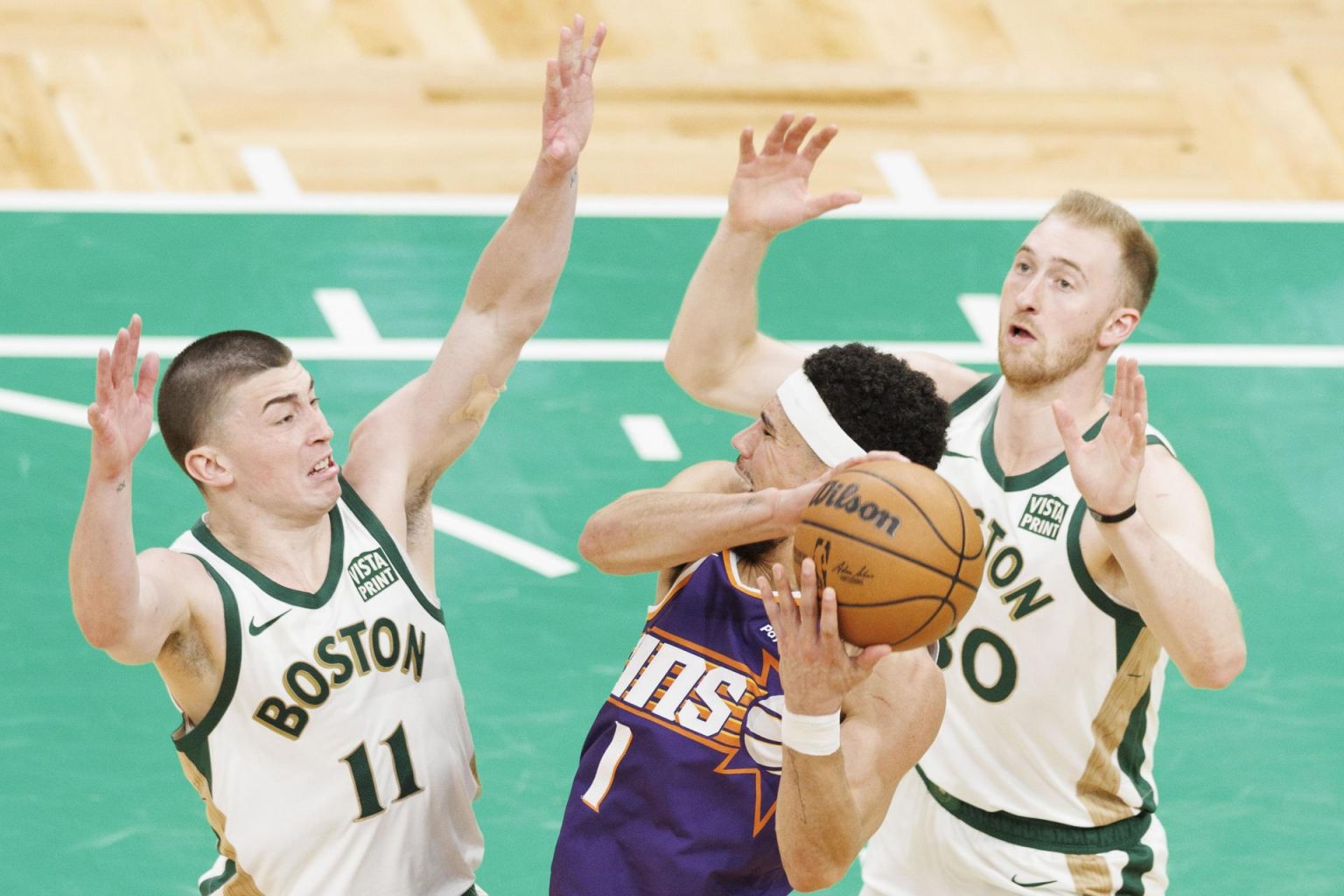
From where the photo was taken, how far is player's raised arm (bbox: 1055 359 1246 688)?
229 inches

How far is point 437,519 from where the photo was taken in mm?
9727

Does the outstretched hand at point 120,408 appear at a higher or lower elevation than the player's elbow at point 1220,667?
higher

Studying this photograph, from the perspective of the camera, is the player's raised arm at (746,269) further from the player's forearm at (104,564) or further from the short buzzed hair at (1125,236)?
the player's forearm at (104,564)

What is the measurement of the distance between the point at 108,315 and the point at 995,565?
19.4ft

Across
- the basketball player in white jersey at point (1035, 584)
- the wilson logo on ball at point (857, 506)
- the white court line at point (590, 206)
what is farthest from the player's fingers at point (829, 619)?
the white court line at point (590, 206)

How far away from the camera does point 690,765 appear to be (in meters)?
5.59

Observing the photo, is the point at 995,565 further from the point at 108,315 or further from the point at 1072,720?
the point at 108,315

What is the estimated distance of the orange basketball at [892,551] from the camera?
503 cm

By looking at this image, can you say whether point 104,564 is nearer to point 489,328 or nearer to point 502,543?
point 489,328

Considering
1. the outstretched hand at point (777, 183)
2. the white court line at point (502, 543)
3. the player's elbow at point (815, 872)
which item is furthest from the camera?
the white court line at point (502, 543)

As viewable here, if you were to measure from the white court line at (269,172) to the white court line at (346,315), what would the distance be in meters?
1.10

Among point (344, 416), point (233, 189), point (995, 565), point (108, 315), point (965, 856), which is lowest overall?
point (965, 856)

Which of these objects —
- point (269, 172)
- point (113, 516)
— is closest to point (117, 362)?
point (113, 516)

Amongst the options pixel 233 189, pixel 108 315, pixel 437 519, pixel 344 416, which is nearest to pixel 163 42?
pixel 233 189
